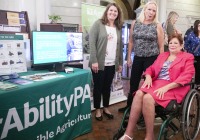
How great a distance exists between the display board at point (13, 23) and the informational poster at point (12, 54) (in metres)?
A: 0.64

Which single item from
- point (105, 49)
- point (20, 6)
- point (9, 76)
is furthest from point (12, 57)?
point (20, 6)

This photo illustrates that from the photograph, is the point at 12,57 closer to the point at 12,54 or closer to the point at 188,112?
the point at 12,54

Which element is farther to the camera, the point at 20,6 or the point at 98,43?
the point at 20,6

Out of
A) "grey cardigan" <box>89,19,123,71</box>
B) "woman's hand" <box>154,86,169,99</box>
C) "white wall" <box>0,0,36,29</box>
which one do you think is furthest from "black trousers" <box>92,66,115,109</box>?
"white wall" <box>0,0,36,29</box>

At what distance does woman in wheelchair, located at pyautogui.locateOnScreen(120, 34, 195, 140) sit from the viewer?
1976mm

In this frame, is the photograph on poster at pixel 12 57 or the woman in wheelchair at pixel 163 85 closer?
the photograph on poster at pixel 12 57

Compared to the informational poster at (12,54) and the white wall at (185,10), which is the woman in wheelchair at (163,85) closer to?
the informational poster at (12,54)

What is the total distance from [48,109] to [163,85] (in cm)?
104

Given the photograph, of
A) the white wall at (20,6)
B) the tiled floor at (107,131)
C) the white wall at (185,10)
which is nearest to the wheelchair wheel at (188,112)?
the tiled floor at (107,131)

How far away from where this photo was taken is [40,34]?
2.04 m

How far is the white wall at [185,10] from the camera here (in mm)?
6906

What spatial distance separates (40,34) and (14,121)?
79 cm

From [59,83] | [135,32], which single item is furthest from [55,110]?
[135,32]

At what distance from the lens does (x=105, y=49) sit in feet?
8.51
